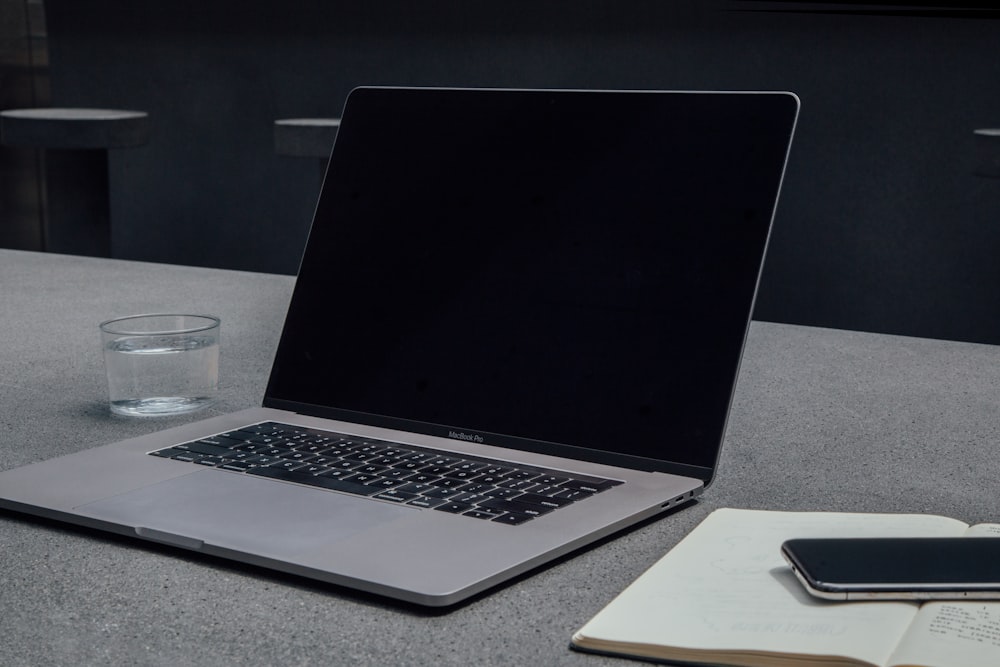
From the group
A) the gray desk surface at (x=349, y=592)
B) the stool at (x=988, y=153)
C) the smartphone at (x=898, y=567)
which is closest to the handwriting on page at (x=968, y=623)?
the smartphone at (x=898, y=567)

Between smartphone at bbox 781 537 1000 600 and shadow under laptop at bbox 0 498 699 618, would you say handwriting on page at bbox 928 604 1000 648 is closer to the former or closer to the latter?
smartphone at bbox 781 537 1000 600

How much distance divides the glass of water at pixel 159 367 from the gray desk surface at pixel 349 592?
0.07 ft

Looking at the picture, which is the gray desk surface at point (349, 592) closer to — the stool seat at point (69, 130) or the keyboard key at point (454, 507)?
the keyboard key at point (454, 507)

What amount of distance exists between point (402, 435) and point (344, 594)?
21cm

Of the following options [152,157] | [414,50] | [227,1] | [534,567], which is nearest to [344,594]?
[534,567]

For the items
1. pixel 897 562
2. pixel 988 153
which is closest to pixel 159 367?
pixel 897 562

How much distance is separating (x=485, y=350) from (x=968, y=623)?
342mm

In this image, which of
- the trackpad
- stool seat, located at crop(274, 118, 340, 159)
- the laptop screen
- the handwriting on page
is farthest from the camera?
stool seat, located at crop(274, 118, 340, 159)

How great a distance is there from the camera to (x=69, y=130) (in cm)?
284

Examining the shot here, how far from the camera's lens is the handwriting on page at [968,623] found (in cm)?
41

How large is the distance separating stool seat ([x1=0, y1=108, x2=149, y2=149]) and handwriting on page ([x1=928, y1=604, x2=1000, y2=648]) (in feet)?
9.09

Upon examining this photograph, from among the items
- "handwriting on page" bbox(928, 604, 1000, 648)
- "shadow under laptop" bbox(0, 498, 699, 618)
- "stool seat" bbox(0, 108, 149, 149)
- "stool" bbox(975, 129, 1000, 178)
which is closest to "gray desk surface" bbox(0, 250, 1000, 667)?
"shadow under laptop" bbox(0, 498, 699, 618)

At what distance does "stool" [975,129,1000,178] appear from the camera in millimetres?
2221

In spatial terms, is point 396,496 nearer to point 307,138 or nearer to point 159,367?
point 159,367
